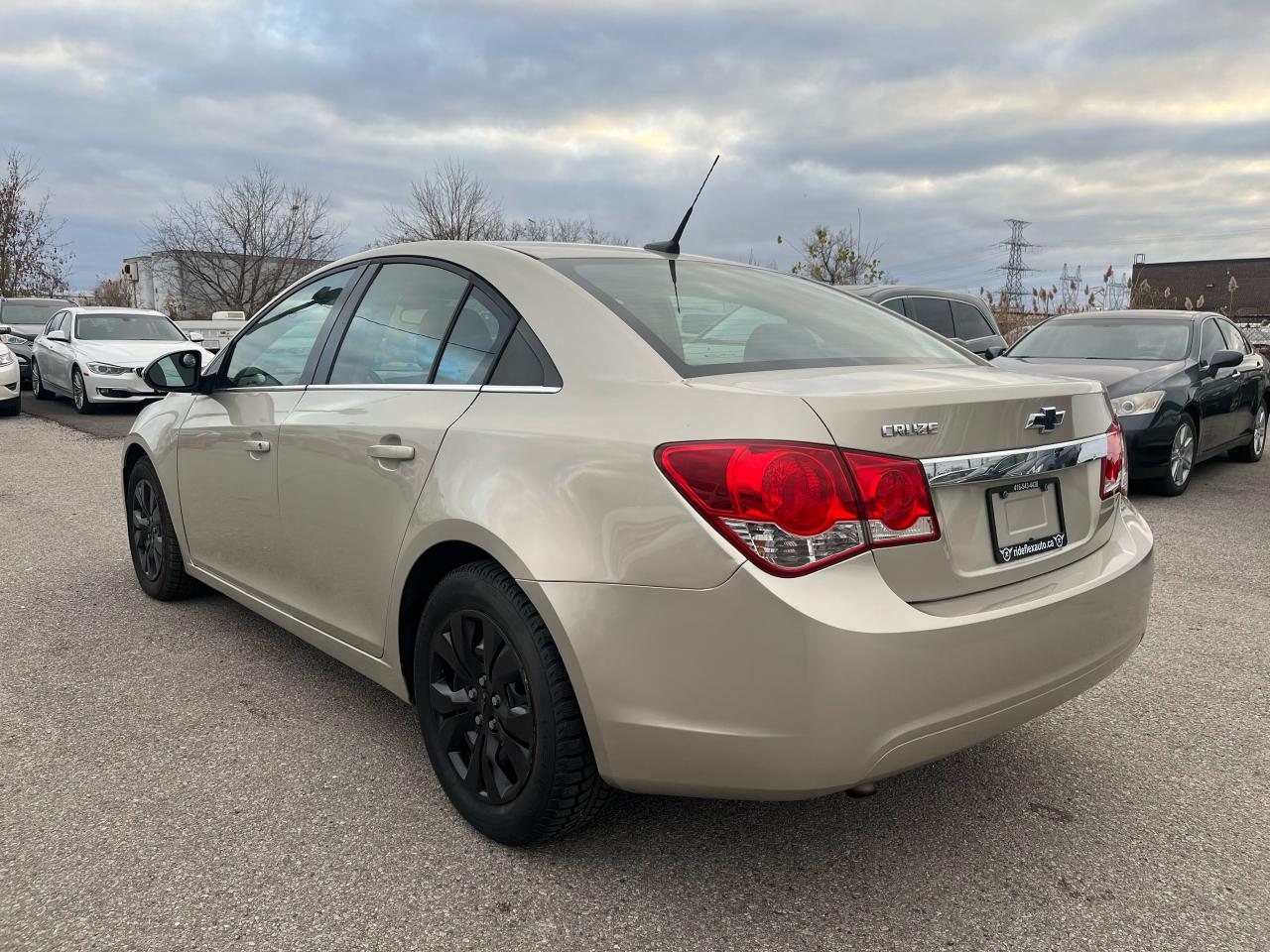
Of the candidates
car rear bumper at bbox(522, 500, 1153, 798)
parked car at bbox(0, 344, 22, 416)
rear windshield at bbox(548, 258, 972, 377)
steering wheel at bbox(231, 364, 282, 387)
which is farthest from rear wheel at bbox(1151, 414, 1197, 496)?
parked car at bbox(0, 344, 22, 416)

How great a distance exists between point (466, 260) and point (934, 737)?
6.07 feet

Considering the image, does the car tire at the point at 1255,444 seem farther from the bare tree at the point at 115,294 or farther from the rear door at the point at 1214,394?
the bare tree at the point at 115,294

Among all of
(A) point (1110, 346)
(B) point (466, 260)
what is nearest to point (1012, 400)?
(B) point (466, 260)

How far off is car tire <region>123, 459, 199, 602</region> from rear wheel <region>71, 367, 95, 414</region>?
33.7 feet

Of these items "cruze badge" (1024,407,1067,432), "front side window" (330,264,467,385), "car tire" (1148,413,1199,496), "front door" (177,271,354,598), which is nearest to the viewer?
"cruze badge" (1024,407,1067,432)

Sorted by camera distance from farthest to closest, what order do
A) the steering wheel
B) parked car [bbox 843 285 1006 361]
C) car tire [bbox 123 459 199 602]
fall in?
parked car [bbox 843 285 1006 361] < car tire [bbox 123 459 199 602] < the steering wheel

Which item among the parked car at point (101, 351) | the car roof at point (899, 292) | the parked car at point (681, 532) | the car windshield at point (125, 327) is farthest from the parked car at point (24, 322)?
the parked car at point (681, 532)

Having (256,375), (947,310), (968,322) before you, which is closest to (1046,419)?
(256,375)

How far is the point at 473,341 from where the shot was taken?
2760mm

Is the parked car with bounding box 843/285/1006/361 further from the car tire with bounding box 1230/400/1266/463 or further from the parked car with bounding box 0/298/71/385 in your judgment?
the parked car with bounding box 0/298/71/385

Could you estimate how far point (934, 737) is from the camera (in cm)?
208

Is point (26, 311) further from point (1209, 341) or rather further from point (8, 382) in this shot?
point (1209, 341)

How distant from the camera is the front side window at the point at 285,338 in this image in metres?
3.47

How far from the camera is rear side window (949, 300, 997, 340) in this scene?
10672 millimetres
